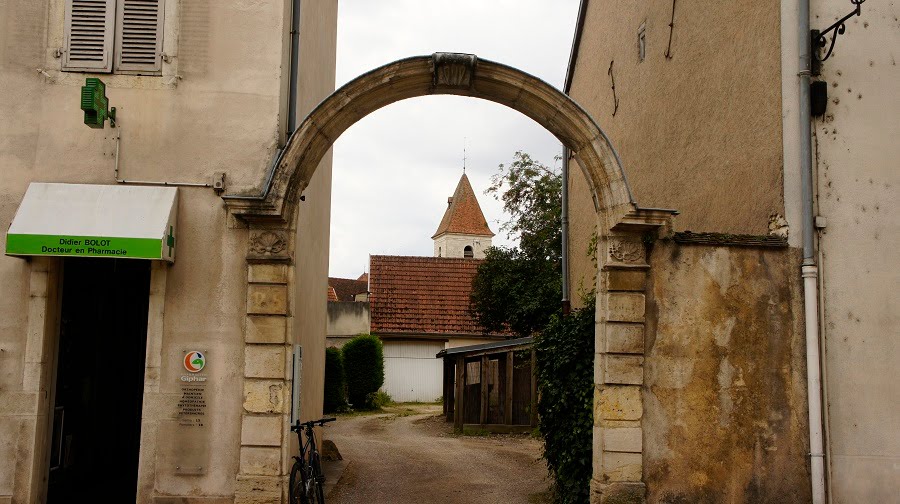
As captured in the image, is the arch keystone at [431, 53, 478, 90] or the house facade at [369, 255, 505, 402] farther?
the house facade at [369, 255, 505, 402]

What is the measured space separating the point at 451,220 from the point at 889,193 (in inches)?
2143

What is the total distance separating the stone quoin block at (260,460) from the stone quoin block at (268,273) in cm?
169

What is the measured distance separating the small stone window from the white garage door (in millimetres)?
21222

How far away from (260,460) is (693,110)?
728cm

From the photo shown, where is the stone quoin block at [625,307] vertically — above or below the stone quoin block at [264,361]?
above

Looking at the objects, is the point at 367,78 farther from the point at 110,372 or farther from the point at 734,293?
the point at 110,372

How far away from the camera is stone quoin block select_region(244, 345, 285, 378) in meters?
8.56

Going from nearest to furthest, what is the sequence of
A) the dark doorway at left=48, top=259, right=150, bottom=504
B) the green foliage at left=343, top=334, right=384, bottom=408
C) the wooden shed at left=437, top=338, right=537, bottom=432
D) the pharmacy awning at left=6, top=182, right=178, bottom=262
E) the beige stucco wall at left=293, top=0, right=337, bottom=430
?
the pharmacy awning at left=6, top=182, right=178, bottom=262
the dark doorway at left=48, top=259, right=150, bottom=504
the beige stucco wall at left=293, top=0, right=337, bottom=430
the wooden shed at left=437, top=338, right=537, bottom=432
the green foliage at left=343, top=334, right=384, bottom=408

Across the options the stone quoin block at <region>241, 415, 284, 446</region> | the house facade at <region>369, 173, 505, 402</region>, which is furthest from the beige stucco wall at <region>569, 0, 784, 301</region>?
the house facade at <region>369, 173, 505, 402</region>

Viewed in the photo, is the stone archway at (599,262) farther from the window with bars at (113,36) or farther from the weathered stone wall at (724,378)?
the window with bars at (113,36)

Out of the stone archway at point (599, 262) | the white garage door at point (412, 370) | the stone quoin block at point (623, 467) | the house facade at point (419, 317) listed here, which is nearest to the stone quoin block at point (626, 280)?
the stone archway at point (599, 262)

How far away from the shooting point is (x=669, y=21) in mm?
12664

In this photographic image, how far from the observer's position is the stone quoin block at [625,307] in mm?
8727

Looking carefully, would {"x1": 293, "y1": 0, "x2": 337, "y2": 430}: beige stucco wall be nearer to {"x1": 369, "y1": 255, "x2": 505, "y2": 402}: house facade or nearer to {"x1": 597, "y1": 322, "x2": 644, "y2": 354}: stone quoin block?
{"x1": 597, "y1": 322, "x2": 644, "y2": 354}: stone quoin block
